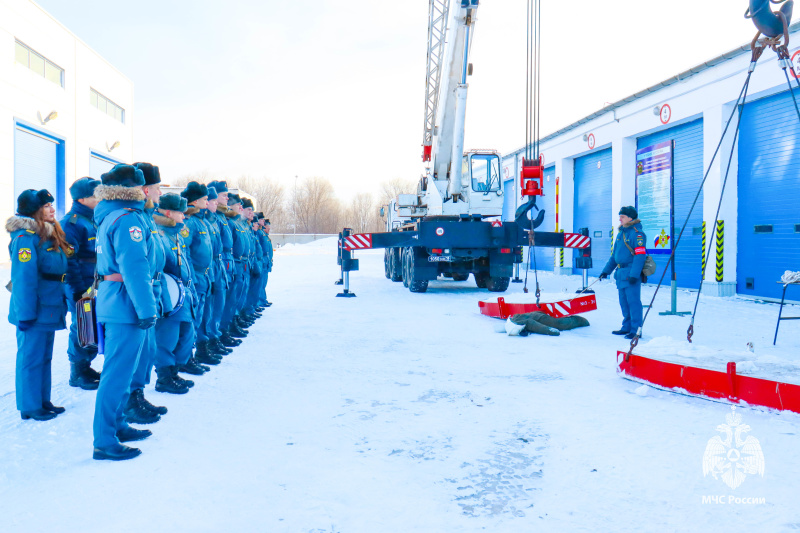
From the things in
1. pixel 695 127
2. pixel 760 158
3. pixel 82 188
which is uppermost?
pixel 695 127

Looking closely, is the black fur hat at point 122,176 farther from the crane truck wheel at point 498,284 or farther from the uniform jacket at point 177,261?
the crane truck wheel at point 498,284

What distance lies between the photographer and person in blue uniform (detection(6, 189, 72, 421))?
4062mm

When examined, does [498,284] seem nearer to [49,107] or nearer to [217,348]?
[217,348]

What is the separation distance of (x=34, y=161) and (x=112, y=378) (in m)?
23.6

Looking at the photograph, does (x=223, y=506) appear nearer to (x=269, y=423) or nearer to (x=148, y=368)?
(x=269, y=423)

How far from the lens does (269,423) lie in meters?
4.15

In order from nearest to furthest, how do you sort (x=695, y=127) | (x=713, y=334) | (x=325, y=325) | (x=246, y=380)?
(x=246, y=380) < (x=713, y=334) < (x=325, y=325) < (x=695, y=127)

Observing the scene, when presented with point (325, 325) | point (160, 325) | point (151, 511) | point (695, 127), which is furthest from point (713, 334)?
point (695, 127)

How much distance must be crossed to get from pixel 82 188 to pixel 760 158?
12.1 meters

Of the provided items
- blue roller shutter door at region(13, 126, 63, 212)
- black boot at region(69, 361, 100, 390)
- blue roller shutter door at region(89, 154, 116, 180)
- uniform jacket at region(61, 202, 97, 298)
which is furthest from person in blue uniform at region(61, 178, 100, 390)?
blue roller shutter door at region(89, 154, 116, 180)

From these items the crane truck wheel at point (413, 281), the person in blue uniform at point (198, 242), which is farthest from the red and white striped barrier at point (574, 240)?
the person in blue uniform at point (198, 242)

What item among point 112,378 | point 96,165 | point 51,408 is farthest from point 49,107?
point 112,378

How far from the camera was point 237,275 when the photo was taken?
24.9 feet

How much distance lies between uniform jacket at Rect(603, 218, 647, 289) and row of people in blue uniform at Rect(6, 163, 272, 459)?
16.3ft
